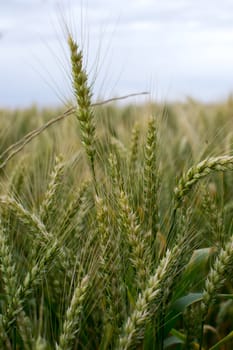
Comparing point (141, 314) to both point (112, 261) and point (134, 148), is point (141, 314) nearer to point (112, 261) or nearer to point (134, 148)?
point (112, 261)

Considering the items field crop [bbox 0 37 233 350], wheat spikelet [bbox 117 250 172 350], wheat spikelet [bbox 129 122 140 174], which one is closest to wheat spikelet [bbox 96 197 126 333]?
field crop [bbox 0 37 233 350]

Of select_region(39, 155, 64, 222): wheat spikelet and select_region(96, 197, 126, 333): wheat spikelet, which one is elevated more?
select_region(39, 155, 64, 222): wheat spikelet

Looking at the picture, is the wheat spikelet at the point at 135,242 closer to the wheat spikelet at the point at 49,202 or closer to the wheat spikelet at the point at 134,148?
the wheat spikelet at the point at 49,202

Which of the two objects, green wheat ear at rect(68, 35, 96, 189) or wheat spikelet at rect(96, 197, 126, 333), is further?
green wheat ear at rect(68, 35, 96, 189)

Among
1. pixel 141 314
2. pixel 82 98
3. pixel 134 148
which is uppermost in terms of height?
pixel 82 98

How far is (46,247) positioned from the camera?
142cm

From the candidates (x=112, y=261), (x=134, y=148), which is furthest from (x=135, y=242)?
(x=134, y=148)

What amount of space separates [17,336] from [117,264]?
0.99ft

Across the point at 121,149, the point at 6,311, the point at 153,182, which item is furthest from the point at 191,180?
the point at 121,149

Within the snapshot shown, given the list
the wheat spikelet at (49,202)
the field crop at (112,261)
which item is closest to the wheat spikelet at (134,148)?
the field crop at (112,261)

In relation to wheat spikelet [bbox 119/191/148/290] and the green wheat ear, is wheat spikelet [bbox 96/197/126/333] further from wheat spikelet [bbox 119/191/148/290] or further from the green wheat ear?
the green wheat ear

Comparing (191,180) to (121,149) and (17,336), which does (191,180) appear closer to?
(17,336)

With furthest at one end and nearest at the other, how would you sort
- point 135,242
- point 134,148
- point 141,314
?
point 134,148 < point 135,242 < point 141,314

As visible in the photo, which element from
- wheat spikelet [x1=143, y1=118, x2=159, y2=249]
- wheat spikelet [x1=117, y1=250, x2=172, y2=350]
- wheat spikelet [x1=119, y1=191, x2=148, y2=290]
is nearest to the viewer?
wheat spikelet [x1=117, y1=250, x2=172, y2=350]
